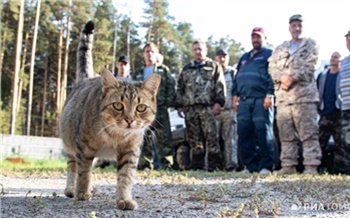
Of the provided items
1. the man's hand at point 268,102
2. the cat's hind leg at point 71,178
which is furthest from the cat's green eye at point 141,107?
the man's hand at point 268,102

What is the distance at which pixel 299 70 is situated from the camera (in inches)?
257

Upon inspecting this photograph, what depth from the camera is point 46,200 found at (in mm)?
3365

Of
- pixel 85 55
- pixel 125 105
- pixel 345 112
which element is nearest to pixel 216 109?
pixel 345 112

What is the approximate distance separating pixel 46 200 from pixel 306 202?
221 cm

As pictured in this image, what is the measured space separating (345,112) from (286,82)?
1119 millimetres

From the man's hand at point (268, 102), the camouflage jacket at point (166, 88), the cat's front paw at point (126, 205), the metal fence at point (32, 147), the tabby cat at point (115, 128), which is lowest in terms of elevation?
the metal fence at point (32, 147)

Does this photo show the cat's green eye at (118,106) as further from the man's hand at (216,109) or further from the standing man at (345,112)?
the standing man at (345,112)

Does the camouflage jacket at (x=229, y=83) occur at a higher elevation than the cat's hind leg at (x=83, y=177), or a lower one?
higher

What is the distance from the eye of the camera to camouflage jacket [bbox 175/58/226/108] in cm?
738

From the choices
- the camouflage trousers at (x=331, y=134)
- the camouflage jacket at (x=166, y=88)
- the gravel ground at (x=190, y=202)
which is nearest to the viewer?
the gravel ground at (x=190, y=202)

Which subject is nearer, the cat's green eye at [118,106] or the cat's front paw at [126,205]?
the cat's front paw at [126,205]

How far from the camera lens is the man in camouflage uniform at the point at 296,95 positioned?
6520mm

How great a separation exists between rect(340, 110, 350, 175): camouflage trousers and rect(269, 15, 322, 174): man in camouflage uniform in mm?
456

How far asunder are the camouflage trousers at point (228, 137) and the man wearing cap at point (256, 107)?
1.17m
